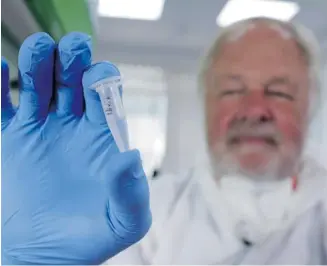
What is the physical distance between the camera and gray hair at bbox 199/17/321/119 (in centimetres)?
118

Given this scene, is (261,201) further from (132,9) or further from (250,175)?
(132,9)

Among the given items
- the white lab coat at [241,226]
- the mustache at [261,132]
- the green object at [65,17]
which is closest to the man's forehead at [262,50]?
the mustache at [261,132]

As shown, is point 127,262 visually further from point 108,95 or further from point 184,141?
point 108,95

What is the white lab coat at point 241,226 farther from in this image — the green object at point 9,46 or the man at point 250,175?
the green object at point 9,46

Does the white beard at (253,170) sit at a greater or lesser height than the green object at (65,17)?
lesser

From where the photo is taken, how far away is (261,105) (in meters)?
1.18

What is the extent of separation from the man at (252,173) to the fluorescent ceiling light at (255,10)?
0.09 ft

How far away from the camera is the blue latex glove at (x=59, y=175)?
0.92m

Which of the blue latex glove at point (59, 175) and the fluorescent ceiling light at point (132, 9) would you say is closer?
the blue latex glove at point (59, 175)

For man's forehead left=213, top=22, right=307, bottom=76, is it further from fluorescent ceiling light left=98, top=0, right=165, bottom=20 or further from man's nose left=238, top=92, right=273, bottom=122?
fluorescent ceiling light left=98, top=0, right=165, bottom=20

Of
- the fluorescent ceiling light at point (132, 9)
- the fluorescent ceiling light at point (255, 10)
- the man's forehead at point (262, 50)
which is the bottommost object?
the man's forehead at point (262, 50)

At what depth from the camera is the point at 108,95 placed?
0.88 m

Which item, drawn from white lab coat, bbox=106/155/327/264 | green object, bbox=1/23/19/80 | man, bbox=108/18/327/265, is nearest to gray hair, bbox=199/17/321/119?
man, bbox=108/18/327/265

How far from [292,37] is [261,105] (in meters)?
0.21
